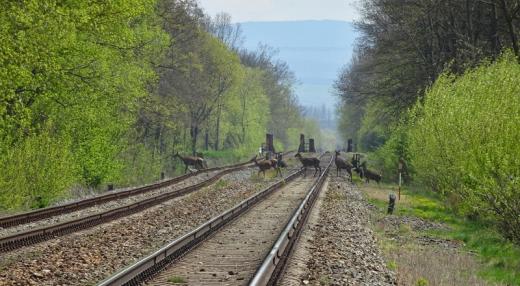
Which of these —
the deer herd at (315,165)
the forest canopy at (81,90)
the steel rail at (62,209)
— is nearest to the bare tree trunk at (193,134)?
the forest canopy at (81,90)

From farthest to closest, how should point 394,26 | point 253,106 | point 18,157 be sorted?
1. point 253,106
2. point 394,26
3. point 18,157

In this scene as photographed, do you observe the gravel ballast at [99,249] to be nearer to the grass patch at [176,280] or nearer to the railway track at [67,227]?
the railway track at [67,227]

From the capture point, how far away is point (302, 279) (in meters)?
10.1

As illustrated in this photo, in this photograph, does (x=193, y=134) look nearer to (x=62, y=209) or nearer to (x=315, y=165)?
(x=315, y=165)

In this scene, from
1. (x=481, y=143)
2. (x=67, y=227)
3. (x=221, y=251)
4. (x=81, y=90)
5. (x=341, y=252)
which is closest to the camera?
(x=221, y=251)

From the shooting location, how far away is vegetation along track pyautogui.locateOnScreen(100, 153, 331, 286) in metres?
9.73

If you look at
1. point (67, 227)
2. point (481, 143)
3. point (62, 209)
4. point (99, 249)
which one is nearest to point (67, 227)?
point (67, 227)

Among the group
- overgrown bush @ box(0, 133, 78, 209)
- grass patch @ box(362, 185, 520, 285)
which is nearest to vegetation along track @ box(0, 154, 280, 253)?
overgrown bush @ box(0, 133, 78, 209)

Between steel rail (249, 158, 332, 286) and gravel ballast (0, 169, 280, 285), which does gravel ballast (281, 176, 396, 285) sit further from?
gravel ballast (0, 169, 280, 285)

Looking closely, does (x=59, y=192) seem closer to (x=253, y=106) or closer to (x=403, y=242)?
(x=403, y=242)

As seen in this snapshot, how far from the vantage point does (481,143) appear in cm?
1678

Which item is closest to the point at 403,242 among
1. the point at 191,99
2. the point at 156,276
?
the point at 156,276

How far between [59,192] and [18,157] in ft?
8.65

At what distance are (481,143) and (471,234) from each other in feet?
13.5
